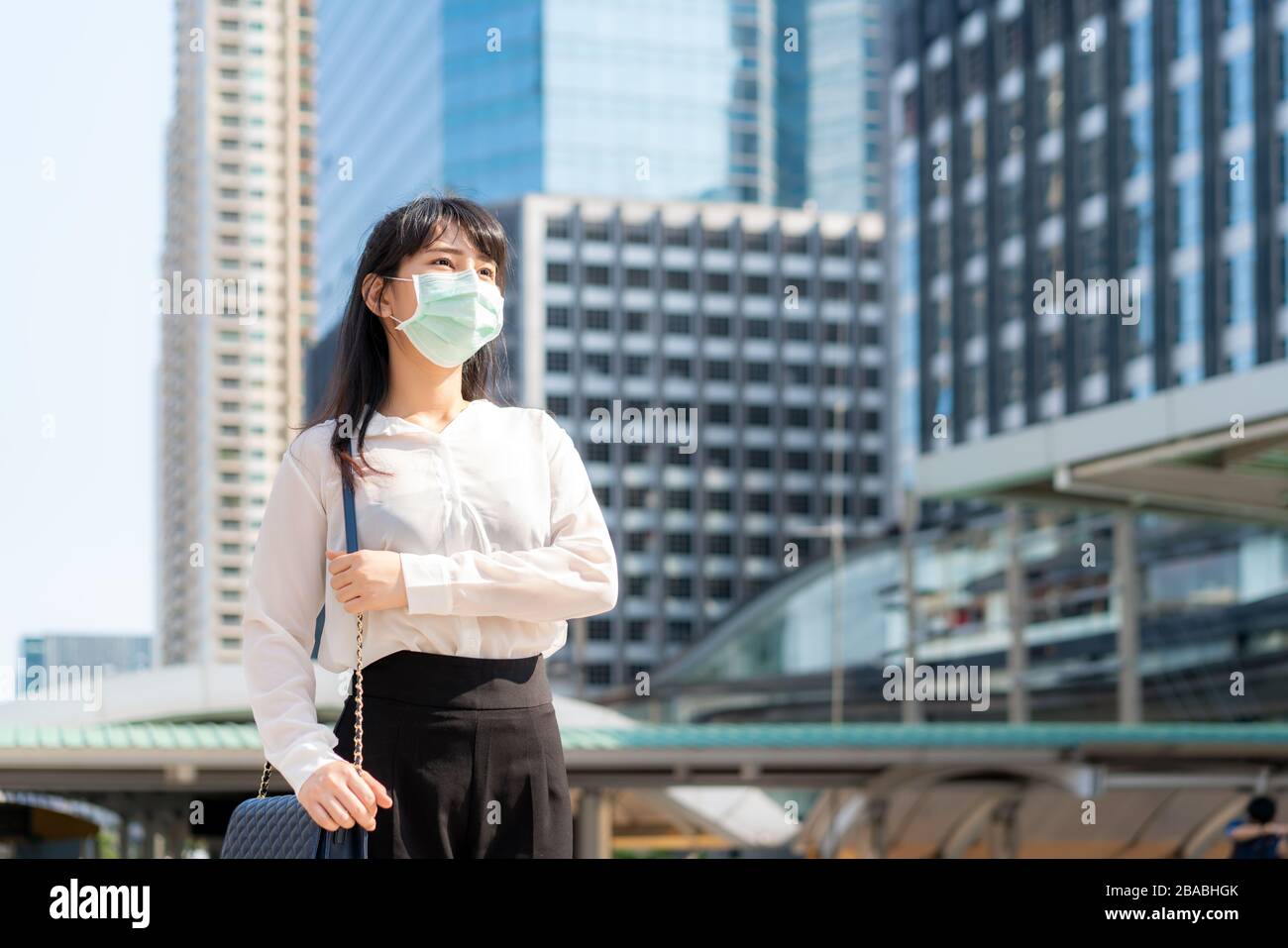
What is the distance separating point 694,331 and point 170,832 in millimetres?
89277

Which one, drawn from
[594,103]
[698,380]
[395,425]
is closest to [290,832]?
[395,425]

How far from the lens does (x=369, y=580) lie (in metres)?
2.70

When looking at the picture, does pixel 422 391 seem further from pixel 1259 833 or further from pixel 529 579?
pixel 1259 833

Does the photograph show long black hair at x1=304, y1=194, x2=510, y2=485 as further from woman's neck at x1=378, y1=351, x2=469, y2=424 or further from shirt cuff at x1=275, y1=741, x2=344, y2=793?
shirt cuff at x1=275, y1=741, x2=344, y2=793

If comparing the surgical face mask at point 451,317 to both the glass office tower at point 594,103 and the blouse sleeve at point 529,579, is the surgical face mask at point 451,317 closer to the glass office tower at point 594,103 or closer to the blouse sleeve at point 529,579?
the blouse sleeve at point 529,579

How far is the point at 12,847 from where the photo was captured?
34.6 m

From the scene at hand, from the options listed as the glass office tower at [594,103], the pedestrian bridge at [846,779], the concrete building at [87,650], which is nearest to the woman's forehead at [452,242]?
the pedestrian bridge at [846,779]

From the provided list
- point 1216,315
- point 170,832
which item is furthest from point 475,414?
point 1216,315

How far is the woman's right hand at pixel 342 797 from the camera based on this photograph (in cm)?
255

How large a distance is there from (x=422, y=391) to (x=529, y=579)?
453mm

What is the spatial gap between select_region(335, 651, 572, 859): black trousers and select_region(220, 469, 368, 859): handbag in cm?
6

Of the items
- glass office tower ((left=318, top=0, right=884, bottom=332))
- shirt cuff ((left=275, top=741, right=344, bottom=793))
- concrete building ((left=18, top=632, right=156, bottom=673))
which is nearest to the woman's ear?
shirt cuff ((left=275, top=741, right=344, bottom=793))

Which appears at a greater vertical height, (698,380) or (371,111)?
(371,111)

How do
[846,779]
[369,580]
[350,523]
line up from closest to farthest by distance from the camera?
[369,580], [350,523], [846,779]
